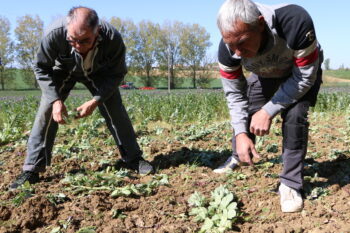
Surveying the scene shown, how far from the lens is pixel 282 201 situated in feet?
8.20

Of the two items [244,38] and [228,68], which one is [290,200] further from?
[244,38]

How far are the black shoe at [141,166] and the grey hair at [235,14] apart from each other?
188 centimetres

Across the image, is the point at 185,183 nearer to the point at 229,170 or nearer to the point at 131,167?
the point at 229,170

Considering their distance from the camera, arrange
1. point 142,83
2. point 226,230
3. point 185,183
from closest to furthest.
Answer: point 226,230 < point 185,183 < point 142,83

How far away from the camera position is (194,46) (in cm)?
4084

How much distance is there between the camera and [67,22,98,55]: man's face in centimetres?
273

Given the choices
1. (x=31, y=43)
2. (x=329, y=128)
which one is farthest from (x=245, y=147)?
(x=31, y=43)

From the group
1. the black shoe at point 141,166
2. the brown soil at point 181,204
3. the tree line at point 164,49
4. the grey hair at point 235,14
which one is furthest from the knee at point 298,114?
the tree line at point 164,49

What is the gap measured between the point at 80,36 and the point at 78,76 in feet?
2.34

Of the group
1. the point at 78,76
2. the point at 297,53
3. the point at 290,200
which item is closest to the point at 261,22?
the point at 297,53

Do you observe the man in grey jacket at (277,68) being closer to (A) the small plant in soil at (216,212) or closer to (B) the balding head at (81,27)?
(A) the small plant in soil at (216,212)

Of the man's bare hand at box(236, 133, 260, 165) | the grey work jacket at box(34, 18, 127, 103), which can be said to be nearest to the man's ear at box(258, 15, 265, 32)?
the man's bare hand at box(236, 133, 260, 165)

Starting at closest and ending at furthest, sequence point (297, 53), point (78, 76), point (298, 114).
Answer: point (297, 53)
point (298, 114)
point (78, 76)

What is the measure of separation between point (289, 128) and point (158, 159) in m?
1.87
